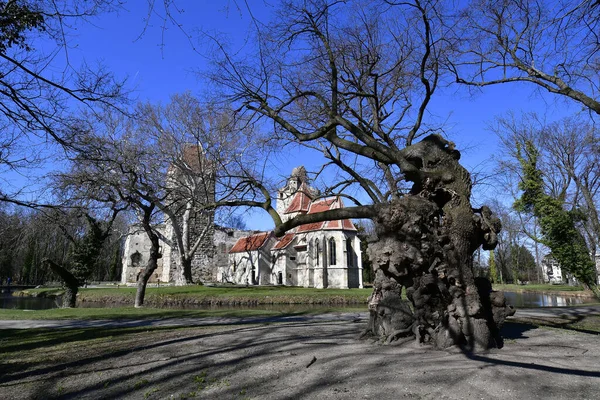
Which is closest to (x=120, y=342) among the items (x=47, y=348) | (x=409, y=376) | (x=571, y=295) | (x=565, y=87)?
(x=47, y=348)

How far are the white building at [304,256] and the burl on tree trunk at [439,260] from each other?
106 feet

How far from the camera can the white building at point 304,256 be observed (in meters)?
44.8

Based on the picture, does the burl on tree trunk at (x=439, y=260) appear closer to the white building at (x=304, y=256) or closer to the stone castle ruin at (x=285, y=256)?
the stone castle ruin at (x=285, y=256)

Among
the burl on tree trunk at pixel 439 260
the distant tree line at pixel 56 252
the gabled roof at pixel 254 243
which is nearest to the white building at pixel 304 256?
the gabled roof at pixel 254 243

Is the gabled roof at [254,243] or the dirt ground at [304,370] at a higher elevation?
the gabled roof at [254,243]

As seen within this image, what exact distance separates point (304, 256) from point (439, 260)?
41.7 meters

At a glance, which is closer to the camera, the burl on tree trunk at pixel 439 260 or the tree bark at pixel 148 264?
the burl on tree trunk at pixel 439 260

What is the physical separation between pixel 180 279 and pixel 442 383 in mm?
32709

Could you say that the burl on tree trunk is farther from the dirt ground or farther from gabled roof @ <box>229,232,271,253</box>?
gabled roof @ <box>229,232,271,253</box>

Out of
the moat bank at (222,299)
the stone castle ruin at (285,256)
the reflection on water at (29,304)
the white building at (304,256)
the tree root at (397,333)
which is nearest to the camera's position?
the tree root at (397,333)

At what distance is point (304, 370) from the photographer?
5.54m

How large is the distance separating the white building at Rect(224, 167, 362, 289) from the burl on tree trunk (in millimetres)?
32312

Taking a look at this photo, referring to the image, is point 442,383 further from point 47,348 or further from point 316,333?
point 47,348

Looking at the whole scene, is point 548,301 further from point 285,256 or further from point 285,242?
point 285,242
